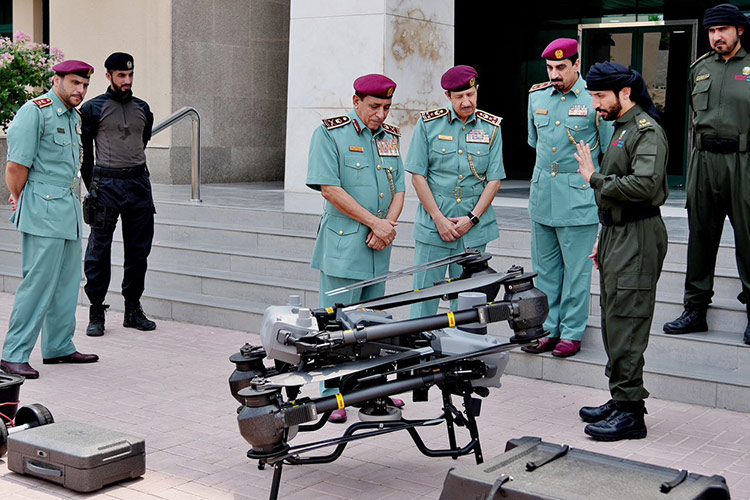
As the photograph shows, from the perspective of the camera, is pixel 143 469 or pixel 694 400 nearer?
pixel 143 469

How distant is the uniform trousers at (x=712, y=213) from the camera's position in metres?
6.30

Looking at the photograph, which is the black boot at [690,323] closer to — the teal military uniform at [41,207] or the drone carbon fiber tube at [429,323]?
the drone carbon fiber tube at [429,323]

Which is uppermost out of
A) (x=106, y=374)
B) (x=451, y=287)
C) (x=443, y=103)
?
(x=443, y=103)

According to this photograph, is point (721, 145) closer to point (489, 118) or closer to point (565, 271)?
point (565, 271)

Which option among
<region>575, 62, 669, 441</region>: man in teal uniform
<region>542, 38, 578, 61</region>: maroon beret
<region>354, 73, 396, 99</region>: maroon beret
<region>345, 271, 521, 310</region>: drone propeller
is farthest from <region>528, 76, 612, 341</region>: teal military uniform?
<region>345, 271, 521, 310</region>: drone propeller

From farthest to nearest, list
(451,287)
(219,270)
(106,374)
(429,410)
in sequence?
(219,270)
(106,374)
(429,410)
(451,287)

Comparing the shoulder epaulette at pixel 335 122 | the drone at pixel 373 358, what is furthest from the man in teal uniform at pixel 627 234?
the shoulder epaulette at pixel 335 122

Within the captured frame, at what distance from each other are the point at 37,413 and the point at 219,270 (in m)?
4.20

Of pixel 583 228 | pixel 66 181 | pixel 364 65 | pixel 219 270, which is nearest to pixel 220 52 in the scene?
pixel 364 65

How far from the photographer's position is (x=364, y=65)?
445 inches

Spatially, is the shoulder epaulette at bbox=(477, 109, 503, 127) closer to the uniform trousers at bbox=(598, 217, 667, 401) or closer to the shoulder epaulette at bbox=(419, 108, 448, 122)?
the shoulder epaulette at bbox=(419, 108, 448, 122)

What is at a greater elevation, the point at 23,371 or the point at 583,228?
the point at 583,228

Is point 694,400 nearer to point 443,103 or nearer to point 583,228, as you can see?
point 583,228

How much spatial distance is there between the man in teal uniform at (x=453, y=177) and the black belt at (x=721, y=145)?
1.35 metres
